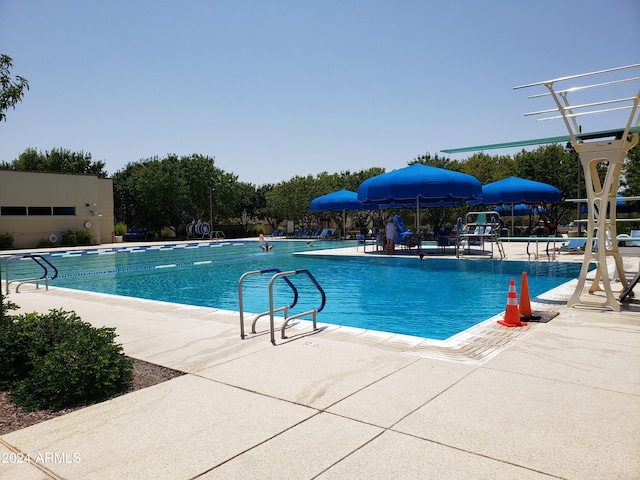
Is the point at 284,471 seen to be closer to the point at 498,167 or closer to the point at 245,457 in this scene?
the point at 245,457

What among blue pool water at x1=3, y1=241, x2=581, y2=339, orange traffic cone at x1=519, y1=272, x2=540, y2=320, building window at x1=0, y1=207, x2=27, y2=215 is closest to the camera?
orange traffic cone at x1=519, y1=272, x2=540, y2=320

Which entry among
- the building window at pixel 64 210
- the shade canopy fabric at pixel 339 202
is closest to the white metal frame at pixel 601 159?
the shade canopy fabric at pixel 339 202

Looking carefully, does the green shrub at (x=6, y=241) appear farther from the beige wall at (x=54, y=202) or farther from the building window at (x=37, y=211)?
the building window at (x=37, y=211)

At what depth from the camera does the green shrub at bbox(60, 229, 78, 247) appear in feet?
96.9

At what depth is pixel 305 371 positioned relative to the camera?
4.49m

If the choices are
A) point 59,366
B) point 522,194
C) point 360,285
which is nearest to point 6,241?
point 360,285

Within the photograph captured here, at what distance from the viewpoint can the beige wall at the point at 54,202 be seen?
27.7m

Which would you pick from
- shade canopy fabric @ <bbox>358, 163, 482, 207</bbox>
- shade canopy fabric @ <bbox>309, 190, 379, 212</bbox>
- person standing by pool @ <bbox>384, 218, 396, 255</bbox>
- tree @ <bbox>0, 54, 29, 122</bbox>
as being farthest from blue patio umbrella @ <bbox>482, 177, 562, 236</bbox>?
tree @ <bbox>0, 54, 29, 122</bbox>

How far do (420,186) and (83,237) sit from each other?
22.5 meters

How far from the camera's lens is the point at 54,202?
97.1ft

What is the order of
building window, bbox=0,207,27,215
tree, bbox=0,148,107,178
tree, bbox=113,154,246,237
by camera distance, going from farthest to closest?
tree, bbox=0,148,107,178
tree, bbox=113,154,246,237
building window, bbox=0,207,27,215

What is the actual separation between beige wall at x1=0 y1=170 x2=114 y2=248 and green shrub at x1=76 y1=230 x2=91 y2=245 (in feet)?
1.61

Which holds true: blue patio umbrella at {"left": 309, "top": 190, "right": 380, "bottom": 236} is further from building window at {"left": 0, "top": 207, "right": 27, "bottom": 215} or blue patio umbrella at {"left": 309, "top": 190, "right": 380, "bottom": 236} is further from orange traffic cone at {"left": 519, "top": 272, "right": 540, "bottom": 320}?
orange traffic cone at {"left": 519, "top": 272, "right": 540, "bottom": 320}

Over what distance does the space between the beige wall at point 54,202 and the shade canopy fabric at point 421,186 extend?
20.8 metres
